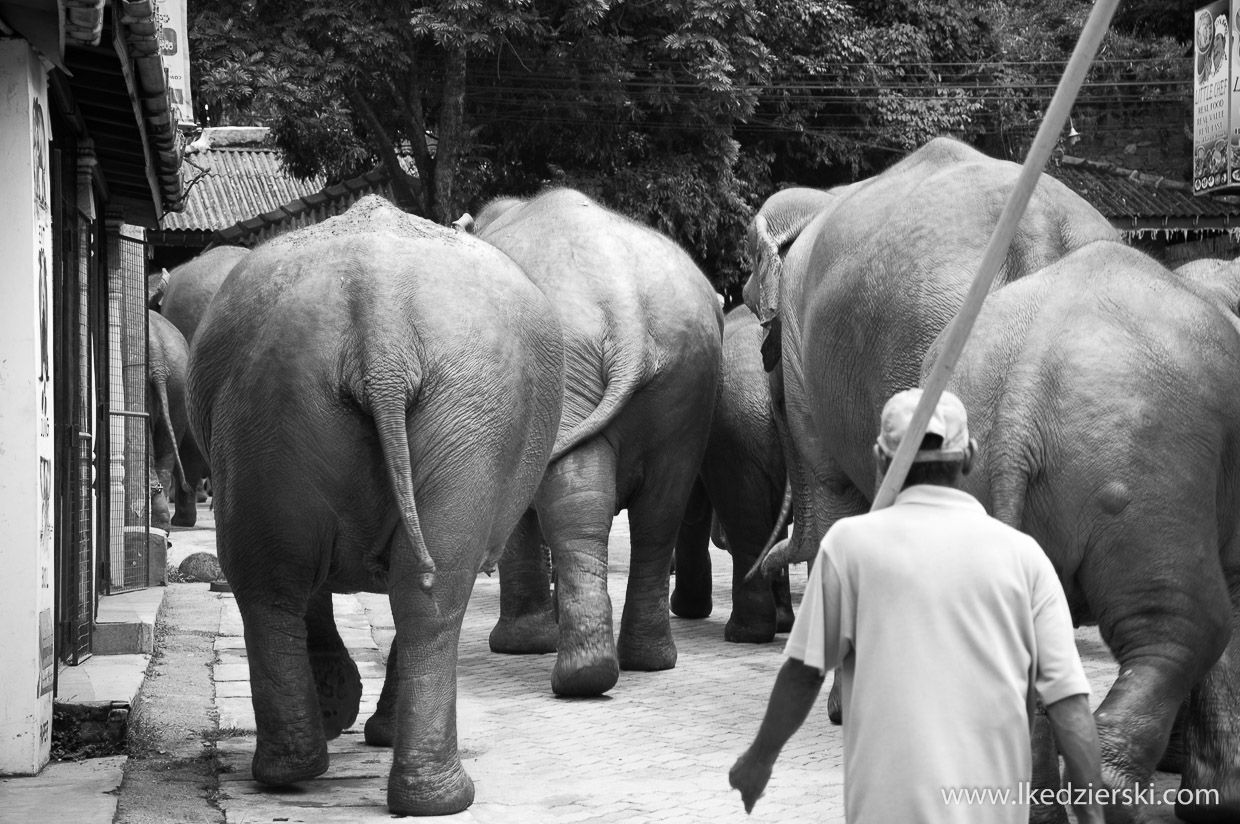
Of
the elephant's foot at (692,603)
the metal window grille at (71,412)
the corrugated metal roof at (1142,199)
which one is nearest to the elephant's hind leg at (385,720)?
the metal window grille at (71,412)

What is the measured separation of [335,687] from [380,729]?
26 centimetres

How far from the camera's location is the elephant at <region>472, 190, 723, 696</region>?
7164mm

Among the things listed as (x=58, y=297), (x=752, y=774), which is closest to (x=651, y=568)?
(x=58, y=297)

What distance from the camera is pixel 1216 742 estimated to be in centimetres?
465

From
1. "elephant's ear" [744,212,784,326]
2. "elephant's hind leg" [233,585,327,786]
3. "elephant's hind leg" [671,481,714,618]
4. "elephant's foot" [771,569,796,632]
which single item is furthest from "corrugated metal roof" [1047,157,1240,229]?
"elephant's hind leg" [233,585,327,786]

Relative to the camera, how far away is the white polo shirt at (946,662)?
2.93 meters

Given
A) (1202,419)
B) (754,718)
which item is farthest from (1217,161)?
(1202,419)

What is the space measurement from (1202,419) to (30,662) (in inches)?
151

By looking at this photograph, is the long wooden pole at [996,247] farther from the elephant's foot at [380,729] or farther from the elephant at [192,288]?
the elephant at [192,288]

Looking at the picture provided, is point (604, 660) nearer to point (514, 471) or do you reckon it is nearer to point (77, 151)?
point (514, 471)

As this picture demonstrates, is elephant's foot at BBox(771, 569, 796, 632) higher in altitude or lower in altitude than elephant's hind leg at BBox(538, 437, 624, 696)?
lower

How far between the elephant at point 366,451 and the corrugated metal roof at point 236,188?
21855 millimetres

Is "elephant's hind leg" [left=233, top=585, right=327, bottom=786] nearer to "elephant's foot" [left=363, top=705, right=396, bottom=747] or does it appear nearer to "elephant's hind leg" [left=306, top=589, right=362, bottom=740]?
"elephant's hind leg" [left=306, top=589, right=362, bottom=740]

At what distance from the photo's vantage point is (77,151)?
7.69 m
